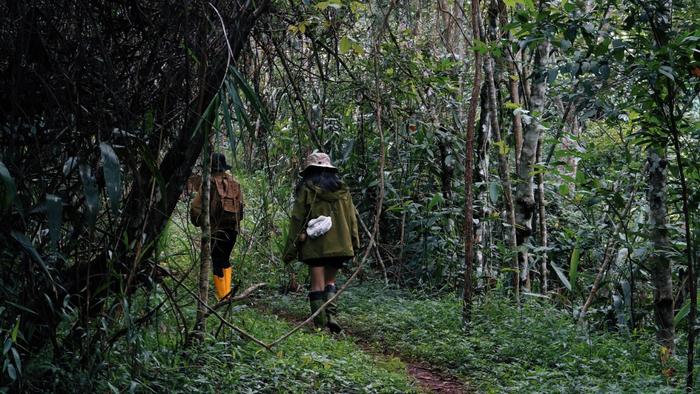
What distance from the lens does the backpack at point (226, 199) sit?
8875 mm

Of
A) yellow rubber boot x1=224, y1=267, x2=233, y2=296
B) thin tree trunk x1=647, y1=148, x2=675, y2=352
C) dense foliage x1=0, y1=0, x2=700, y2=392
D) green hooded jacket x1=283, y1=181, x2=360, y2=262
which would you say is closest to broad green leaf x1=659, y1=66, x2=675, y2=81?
dense foliage x1=0, y1=0, x2=700, y2=392

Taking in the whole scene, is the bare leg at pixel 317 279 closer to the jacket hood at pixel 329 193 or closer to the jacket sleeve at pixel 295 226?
the jacket sleeve at pixel 295 226

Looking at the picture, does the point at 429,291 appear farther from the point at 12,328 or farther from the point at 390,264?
the point at 12,328

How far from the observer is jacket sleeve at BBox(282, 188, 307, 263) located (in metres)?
8.00

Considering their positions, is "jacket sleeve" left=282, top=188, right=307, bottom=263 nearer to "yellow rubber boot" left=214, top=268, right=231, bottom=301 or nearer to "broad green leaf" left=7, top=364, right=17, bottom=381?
"yellow rubber boot" left=214, top=268, right=231, bottom=301

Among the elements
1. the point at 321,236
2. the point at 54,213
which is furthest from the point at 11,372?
the point at 321,236

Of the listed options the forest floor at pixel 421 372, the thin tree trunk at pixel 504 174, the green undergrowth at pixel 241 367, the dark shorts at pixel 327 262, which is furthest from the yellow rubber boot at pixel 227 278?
the thin tree trunk at pixel 504 174

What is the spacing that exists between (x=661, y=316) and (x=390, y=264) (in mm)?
5051

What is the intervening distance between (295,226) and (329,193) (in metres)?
0.49

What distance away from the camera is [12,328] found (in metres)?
3.69

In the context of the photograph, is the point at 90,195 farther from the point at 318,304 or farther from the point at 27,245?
the point at 318,304

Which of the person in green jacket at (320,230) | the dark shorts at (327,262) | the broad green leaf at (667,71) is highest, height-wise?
the broad green leaf at (667,71)

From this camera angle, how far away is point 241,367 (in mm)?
5230

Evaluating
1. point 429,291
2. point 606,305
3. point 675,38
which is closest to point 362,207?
point 429,291
